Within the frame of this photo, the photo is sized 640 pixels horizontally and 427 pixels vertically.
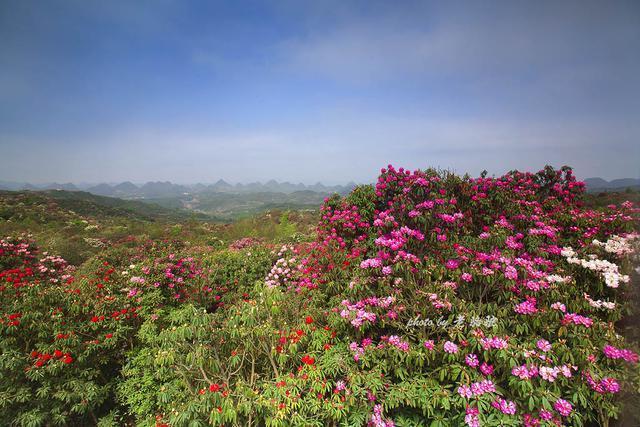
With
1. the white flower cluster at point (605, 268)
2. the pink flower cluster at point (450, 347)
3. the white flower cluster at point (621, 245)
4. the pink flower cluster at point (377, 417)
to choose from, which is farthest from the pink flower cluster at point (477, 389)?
the white flower cluster at point (621, 245)

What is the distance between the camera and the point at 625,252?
11.2 ft

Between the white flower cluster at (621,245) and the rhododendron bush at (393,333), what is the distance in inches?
1.3

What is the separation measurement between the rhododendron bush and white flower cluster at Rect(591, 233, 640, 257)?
3 centimetres

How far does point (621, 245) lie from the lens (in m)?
3.68

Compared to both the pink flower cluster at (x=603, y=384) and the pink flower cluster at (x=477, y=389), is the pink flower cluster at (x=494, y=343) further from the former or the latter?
the pink flower cluster at (x=603, y=384)

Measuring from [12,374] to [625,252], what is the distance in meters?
8.25

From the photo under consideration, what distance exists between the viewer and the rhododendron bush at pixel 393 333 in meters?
2.60

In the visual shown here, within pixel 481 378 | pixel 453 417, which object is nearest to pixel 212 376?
pixel 453 417

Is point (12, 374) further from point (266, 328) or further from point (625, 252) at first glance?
point (625, 252)

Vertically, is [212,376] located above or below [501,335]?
below

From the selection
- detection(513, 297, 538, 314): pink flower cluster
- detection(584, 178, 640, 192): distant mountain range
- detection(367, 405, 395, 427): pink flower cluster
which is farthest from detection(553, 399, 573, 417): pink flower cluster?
detection(584, 178, 640, 192): distant mountain range

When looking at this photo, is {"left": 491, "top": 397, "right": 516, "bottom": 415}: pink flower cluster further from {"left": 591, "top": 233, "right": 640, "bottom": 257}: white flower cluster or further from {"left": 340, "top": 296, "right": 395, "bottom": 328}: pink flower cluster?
{"left": 591, "top": 233, "right": 640, "bottom": 257}: white flower cluster

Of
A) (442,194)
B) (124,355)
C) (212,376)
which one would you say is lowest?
(124,355)

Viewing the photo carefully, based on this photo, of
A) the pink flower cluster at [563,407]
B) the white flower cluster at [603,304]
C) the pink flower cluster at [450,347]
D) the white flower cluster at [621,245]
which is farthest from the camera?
the white flower cluster at [621,245]
